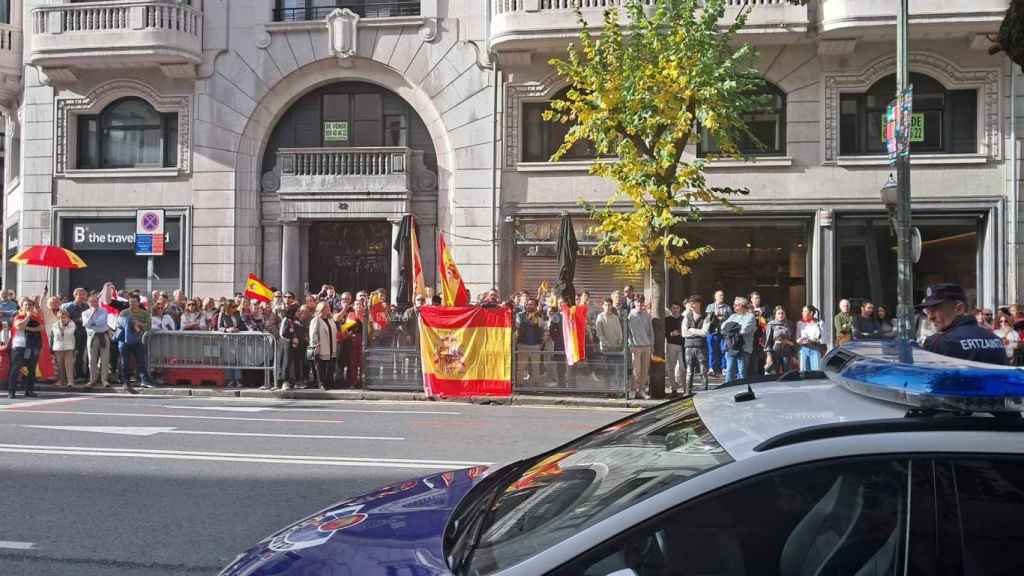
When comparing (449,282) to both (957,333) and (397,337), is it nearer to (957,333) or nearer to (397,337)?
(397,337)

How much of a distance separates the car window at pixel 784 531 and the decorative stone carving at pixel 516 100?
19984 millimetres

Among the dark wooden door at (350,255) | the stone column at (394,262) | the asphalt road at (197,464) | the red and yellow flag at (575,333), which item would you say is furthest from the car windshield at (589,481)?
the dark wooden door at (350,255)

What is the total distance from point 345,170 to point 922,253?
1394 centimetres

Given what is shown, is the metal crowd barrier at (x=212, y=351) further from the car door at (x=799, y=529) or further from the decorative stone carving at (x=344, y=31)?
the car door at (x=799, y=529)

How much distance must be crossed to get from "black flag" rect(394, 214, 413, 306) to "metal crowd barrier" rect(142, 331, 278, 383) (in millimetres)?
3855

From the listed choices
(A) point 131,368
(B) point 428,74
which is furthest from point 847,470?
(B) point 428,74

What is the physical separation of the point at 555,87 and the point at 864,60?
716 centimetres

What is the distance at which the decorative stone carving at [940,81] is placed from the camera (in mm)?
20219

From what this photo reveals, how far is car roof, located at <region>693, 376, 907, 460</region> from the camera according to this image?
8.16 feet

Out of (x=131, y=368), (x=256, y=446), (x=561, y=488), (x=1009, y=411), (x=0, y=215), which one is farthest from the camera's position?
(x=0, y=215)

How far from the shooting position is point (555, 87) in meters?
22.0

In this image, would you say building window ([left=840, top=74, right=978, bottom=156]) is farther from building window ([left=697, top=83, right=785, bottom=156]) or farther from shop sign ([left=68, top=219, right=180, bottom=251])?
shop sign ([left=68, top=219, right=180, bottom=251])

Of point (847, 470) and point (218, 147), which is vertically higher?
point (218, 147)

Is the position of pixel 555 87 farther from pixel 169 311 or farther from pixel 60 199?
pixel 60 199
